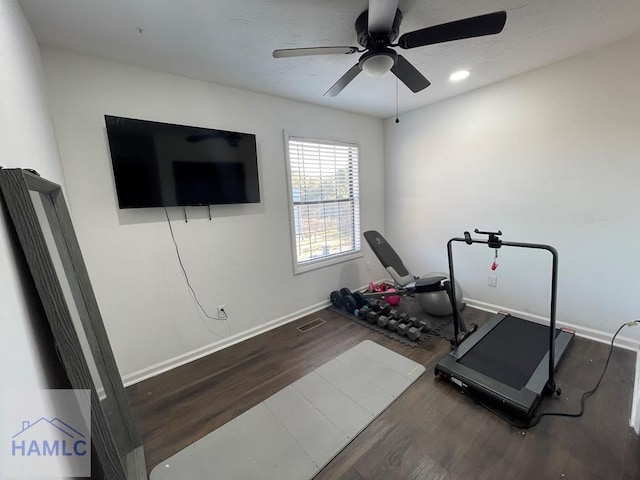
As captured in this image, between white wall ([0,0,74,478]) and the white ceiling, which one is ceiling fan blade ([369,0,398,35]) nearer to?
the white ceiling

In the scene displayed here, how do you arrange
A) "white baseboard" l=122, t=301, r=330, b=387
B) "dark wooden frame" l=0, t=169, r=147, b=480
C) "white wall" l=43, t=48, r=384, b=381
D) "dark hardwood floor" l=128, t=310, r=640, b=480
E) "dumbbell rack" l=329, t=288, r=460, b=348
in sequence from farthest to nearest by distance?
"dumbbell rack" l=329, t=288, r=460, b=348
"white baseboard" l=122, t=301, r=330, b=387
"white wall" l=43, t=48, r=384, b=381
"dark hardwood floor" l=128, t=310, r=640, b=480
"dark wooden frame" l=0, t=169, r=147, b=480

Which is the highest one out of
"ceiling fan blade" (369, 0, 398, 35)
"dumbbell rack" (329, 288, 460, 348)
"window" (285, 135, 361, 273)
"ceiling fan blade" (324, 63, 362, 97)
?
"ceiling fan blade" (369, 0, 398, 35)

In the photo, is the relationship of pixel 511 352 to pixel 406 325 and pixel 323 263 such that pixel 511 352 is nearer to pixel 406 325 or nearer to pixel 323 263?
pixel 406 325

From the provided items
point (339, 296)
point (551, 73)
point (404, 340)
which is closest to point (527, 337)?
point (404, 340)

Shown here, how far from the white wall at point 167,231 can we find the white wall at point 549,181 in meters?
1.70

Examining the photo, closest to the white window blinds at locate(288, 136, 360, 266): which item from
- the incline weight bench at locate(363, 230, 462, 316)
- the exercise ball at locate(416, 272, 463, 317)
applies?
the incline weight bench at locate(363, 230, 462, 316)

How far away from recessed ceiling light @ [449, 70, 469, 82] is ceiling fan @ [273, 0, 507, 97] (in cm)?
95

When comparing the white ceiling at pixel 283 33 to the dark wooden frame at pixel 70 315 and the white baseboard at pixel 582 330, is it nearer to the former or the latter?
the dark wooden frame at pixel 70 315

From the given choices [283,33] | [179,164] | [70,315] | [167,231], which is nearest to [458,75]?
[283,33]

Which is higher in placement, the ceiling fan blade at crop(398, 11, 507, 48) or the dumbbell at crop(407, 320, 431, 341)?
the ceiling fan blade at crop(398, 11, 507, 48)

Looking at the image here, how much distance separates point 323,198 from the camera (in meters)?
3.47

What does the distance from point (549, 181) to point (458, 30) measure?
2.08 meters

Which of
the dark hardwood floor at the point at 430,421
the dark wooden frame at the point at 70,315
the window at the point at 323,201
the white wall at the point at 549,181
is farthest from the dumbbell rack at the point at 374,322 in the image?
the dark wooden frame at the point at 70,315

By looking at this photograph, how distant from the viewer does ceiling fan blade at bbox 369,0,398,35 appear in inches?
50.3
